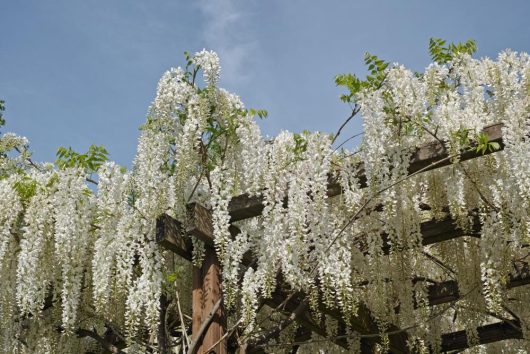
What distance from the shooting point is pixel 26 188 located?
5.68 meters

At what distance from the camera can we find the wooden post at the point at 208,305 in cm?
483

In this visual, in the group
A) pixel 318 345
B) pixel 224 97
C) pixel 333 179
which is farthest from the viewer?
pixel 318 345

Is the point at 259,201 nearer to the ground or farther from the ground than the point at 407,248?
farther from the ground

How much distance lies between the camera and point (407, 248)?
Answer: 5316mm

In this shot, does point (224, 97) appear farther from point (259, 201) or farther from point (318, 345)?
point (318, 345)

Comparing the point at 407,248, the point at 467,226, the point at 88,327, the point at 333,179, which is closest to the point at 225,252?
the point at 333,179

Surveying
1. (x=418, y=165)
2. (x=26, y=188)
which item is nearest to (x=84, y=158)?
(x=26, y=188)

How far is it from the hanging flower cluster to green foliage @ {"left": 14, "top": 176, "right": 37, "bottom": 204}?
0.01 meters

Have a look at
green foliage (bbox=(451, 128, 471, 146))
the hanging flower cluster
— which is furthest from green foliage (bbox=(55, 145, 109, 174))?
green foliage (bbox=(451, 128, 471, 146))

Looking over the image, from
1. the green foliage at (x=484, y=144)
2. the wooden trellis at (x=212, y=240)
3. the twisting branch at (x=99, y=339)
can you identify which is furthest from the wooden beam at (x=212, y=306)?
the green foliage at (x=484, y=144)

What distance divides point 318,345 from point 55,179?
320 centimetres

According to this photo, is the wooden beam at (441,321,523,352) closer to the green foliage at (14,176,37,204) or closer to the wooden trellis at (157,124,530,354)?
the wooden trellis at (157,124,530,354)

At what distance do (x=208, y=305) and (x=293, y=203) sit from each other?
1.03 metres

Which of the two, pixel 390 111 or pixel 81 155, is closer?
pixel 390 111
